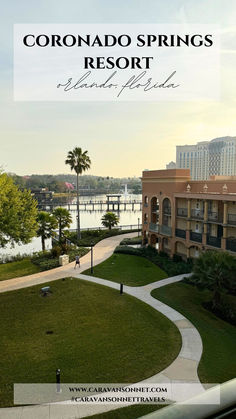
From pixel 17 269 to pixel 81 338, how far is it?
16.4 metres

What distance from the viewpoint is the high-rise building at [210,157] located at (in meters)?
134

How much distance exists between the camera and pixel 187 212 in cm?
3212

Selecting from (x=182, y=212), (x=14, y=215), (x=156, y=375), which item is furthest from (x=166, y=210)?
(x=156, y=375)

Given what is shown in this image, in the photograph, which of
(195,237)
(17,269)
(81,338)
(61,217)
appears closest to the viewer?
(81,338)

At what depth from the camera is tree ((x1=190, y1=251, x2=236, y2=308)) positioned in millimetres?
20812

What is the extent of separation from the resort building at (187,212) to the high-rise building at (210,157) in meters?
105

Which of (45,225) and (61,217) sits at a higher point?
(61,217)

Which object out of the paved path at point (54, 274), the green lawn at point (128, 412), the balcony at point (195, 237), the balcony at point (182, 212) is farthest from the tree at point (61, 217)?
the green lawn at point (128, 412)

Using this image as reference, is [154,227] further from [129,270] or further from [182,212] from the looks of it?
[129,270]

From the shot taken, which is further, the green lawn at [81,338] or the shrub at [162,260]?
the shrub at [162,260]

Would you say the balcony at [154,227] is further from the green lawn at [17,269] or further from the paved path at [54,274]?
the green lawn at [17,269]

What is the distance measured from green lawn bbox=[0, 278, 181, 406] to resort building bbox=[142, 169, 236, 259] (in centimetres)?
1138

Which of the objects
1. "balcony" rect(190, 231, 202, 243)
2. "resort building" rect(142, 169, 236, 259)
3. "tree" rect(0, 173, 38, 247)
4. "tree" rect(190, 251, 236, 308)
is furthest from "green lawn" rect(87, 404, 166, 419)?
"balcony" rect(190, 231, 202, 243)

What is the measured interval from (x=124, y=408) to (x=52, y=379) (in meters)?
3.40
